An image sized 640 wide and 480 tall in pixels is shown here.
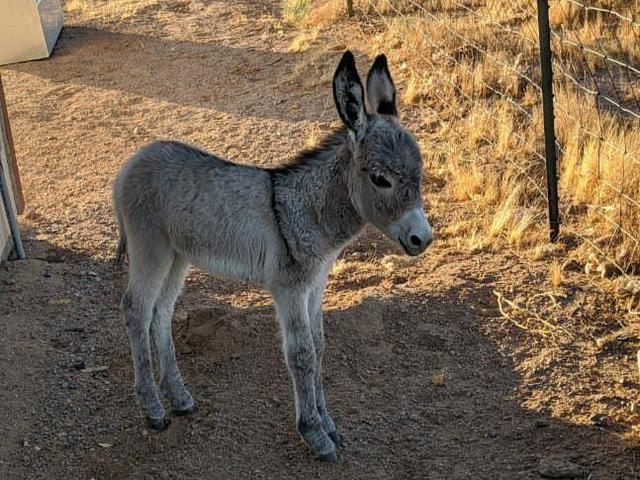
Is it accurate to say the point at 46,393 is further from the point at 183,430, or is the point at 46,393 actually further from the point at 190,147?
the point at 190,147

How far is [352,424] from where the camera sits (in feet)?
16.9

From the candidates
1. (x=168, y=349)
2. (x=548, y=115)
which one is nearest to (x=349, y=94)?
(x=168, y=349)

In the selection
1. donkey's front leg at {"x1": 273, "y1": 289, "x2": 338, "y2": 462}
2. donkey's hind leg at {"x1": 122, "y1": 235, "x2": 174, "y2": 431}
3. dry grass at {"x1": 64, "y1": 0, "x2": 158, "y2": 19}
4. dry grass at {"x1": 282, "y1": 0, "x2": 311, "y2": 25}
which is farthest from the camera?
dry grass at {"x1": 64, "y1": 0, "x2": 158, "y2": 19}

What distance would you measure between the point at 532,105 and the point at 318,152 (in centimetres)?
468

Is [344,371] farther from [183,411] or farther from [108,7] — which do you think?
[108,7]

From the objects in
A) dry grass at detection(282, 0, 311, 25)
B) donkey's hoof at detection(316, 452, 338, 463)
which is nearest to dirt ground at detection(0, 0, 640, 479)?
donkey's hoof at detection(316, 452, 338, 463)

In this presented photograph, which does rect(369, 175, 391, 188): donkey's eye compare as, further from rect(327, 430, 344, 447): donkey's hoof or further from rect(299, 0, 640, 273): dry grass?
rect(299, 0, 640, 273): dry grass

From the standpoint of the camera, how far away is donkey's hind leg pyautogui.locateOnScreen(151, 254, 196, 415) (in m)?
5.23

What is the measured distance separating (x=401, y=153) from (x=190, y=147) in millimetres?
1235

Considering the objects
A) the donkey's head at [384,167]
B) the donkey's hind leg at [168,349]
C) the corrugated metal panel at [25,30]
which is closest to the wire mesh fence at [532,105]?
the donkey's head at [384,167]

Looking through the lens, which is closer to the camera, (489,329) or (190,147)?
(190,147)

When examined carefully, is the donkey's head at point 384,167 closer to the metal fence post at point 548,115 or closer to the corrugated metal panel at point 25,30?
the metal fence post at point 548,115

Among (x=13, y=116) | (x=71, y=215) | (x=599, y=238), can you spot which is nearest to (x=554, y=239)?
(x=599, y=238)

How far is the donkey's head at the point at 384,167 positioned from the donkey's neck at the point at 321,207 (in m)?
0.14
